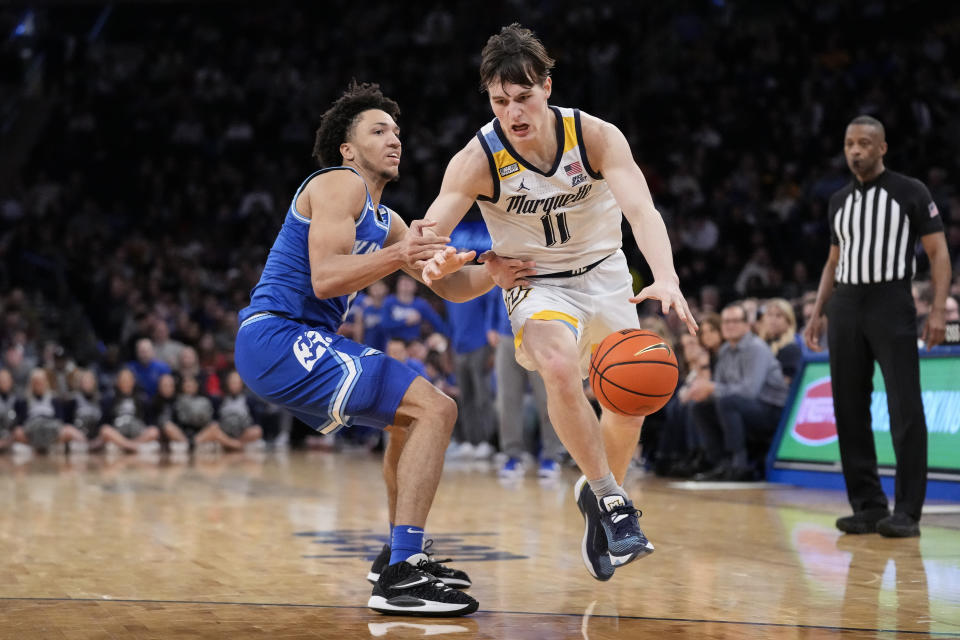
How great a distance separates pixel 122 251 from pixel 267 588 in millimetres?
14977

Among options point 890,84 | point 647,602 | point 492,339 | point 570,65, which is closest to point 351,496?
point 492,339

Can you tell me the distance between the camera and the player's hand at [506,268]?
4750 mm

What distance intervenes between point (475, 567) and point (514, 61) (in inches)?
86.7

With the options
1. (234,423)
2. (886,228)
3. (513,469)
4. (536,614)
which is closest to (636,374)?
(536,614)

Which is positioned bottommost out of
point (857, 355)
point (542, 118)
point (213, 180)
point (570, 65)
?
point (857, 355)

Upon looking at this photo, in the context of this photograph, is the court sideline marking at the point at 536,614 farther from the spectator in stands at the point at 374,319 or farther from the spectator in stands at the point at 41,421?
the spectator in stands at the point at 41,421

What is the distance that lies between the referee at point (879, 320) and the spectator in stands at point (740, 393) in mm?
2675

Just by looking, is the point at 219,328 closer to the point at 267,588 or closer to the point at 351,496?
the point at 351,496

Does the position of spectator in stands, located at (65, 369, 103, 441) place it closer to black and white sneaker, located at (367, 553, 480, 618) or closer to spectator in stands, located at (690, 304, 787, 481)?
spectator in stands, located at (690, 304, 787, 481)

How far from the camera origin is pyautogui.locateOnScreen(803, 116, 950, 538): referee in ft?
19.5

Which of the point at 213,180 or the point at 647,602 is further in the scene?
the point at 213,180

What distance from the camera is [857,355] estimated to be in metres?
6.12

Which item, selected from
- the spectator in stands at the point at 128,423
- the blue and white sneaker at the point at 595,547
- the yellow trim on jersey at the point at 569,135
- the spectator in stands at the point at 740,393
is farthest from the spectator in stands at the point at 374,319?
the blue and white sneaker at the point at 595,547

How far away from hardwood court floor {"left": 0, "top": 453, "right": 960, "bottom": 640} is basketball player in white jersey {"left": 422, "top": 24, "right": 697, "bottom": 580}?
1.45ft
